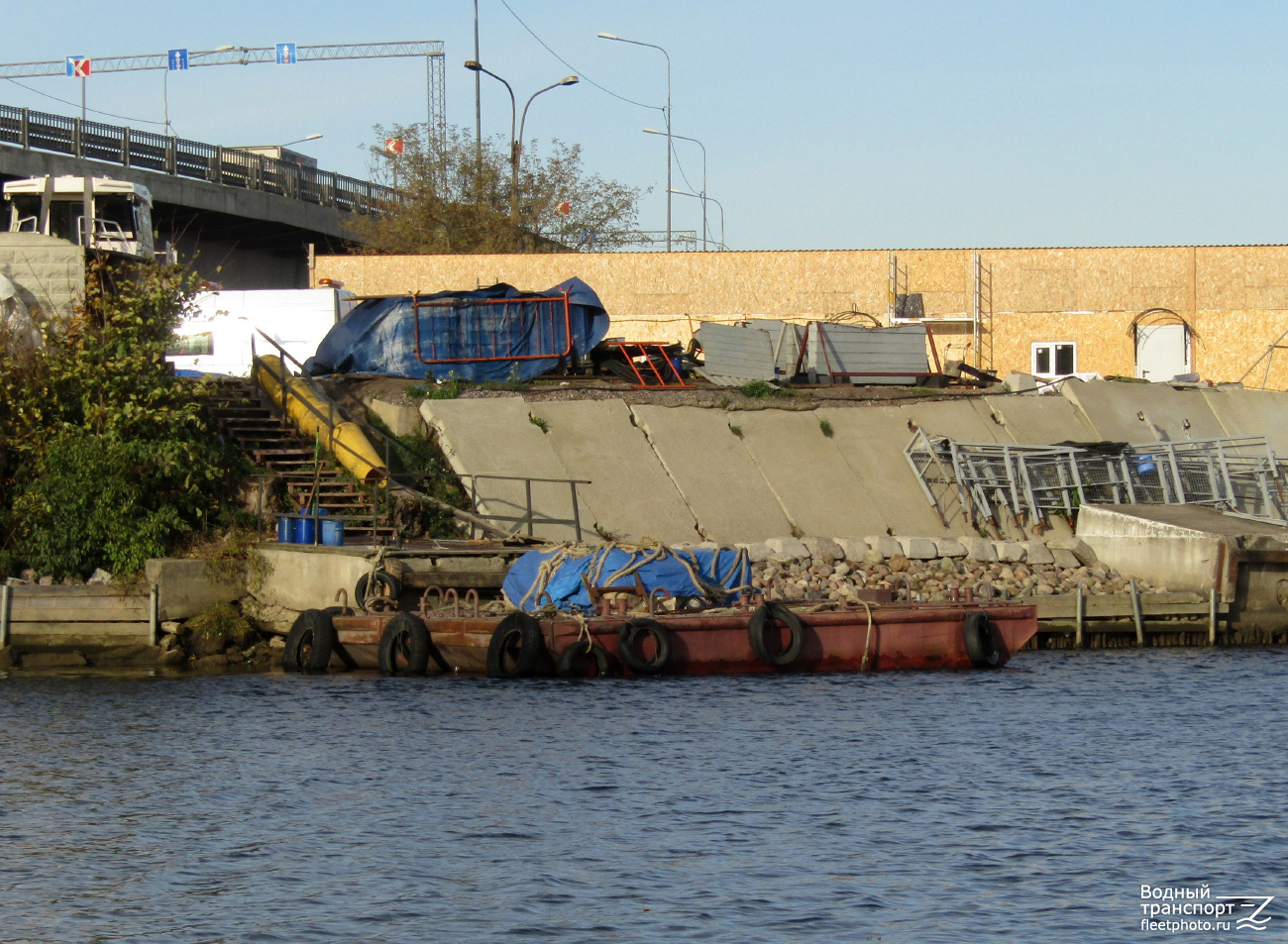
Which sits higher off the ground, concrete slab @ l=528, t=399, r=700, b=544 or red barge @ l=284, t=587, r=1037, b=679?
concrete slab @ l=528, t=399, r=700, b=544

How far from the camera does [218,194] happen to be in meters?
53.1

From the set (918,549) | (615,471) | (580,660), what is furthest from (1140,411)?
(580,660)

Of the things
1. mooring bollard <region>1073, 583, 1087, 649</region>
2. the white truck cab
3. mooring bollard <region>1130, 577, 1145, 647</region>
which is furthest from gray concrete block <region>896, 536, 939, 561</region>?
the white truck cab

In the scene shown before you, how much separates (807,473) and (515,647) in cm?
1068

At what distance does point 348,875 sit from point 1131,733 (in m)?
9.99

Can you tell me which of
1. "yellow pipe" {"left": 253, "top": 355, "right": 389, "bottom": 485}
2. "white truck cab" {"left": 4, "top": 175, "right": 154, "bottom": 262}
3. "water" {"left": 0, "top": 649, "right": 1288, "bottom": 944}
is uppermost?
"white truck cab" {"left": 4, "top": 175, "right": 154, "bottom": 262}

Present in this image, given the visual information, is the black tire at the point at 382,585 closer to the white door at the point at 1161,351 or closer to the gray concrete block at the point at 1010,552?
the gray concrete block at the point at 1010,552

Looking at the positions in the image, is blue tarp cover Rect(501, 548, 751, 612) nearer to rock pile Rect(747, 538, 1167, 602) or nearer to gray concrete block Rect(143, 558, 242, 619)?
rock pile Rect(747, 538, 1167, 602)

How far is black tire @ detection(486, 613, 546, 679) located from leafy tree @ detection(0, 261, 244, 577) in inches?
259

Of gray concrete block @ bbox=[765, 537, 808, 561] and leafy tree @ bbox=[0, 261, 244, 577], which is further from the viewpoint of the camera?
gray concrete block @ bbox=[765, 537, 808, 561]

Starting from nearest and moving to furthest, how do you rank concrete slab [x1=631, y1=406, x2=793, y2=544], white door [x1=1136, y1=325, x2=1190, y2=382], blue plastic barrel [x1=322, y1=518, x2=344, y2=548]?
blue plastic barrel [x1=322, y1=518, x2=344, y2=548] → concrete slab [x1=631, y1=406, x2=793, y2=544] → white door [x1=1136, y1=325, x2=1190, y2=382]

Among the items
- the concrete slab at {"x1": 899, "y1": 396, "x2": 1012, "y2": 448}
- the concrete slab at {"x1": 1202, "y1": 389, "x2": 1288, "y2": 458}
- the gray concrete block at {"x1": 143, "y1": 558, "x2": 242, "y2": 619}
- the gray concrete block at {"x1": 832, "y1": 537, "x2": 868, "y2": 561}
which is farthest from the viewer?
the concrete slab at {"x1": 1202, "y1": 389, "x2": 1288, "y2": 458}

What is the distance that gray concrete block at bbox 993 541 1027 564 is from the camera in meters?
27.3

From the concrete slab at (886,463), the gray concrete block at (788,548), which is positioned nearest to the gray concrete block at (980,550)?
the concrete slab at (886,463)
